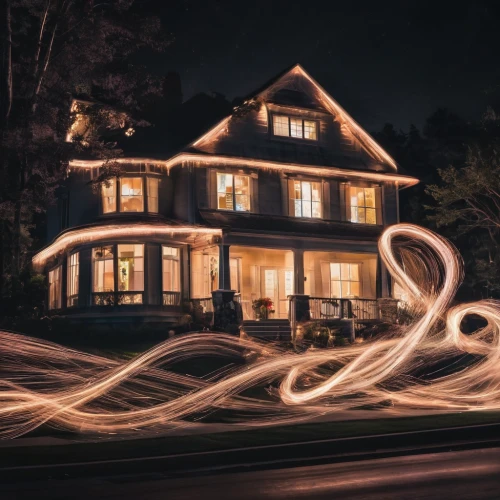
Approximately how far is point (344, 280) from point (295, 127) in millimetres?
7051

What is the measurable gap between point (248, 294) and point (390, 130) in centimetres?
2840

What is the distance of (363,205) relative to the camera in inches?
1495

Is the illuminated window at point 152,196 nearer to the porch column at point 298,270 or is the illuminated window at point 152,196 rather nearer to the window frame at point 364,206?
the porch column at point 298,270

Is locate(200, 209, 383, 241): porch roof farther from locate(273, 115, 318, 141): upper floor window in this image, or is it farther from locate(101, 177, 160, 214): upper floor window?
locate(273, 115, 318, 141): upper floor window

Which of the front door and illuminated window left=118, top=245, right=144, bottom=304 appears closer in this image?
illuminated window left=118, top=245, right=144, bottom=304

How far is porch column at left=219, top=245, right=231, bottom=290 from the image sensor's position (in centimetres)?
3180

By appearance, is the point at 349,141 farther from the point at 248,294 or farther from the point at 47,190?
the point at 47,190

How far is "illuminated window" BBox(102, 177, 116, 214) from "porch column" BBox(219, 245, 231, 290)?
17.3 feet

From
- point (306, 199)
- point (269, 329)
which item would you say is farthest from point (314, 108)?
point (269, 329)

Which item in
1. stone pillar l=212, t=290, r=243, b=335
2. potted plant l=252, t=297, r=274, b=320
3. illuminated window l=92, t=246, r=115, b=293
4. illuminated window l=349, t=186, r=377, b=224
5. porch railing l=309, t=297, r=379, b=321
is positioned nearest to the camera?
stone pillar l=212, t=290, r=243, b=335

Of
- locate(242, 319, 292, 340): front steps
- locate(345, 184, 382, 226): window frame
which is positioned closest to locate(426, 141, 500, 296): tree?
locate(345, 184, 382, 226): window frame

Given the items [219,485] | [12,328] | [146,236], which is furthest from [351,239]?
[219,485]

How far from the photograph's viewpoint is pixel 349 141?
37.8 m

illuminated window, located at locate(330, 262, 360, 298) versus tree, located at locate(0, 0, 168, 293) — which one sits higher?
tree, located at locate(0, 0, 168, 293)
